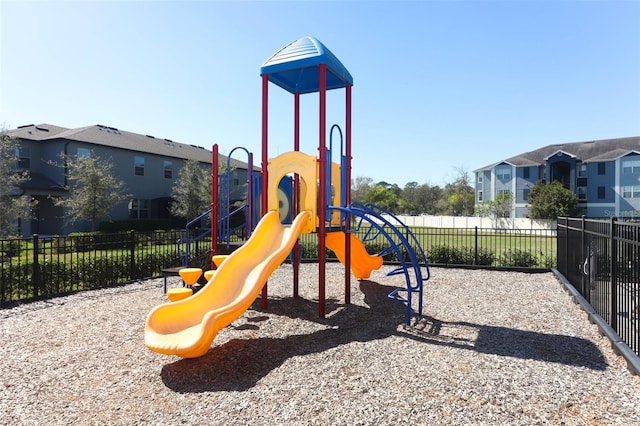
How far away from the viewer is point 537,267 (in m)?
12.4

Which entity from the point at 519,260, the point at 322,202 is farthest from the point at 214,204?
the point at 519,260

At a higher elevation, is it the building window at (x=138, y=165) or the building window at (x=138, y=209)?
the building window at (x=138, y=165)

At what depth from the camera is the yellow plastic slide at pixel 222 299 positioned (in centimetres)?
461

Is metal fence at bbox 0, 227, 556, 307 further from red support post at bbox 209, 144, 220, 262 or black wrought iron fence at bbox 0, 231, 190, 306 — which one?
red support post at bbox 209, 144, 220, 262

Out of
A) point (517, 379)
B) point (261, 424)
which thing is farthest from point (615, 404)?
point (261, 424)

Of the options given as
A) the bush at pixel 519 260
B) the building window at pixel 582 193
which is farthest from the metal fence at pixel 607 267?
the building window at pixel 582 193

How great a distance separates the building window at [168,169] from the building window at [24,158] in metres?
8.25

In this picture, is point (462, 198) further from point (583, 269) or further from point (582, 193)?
point (583, 269)

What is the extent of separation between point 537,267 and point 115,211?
24.6m

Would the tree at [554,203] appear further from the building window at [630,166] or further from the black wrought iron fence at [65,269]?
the black wrought iron fence at [65,269]

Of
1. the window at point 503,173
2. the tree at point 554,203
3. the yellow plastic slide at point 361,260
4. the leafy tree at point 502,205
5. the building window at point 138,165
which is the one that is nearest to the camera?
the yellow plastic slide at point 361,260

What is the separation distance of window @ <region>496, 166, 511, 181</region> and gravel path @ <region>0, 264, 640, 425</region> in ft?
134

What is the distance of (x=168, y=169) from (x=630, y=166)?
42830 millimetres

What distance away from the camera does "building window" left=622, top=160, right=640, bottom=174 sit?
3784 cm
